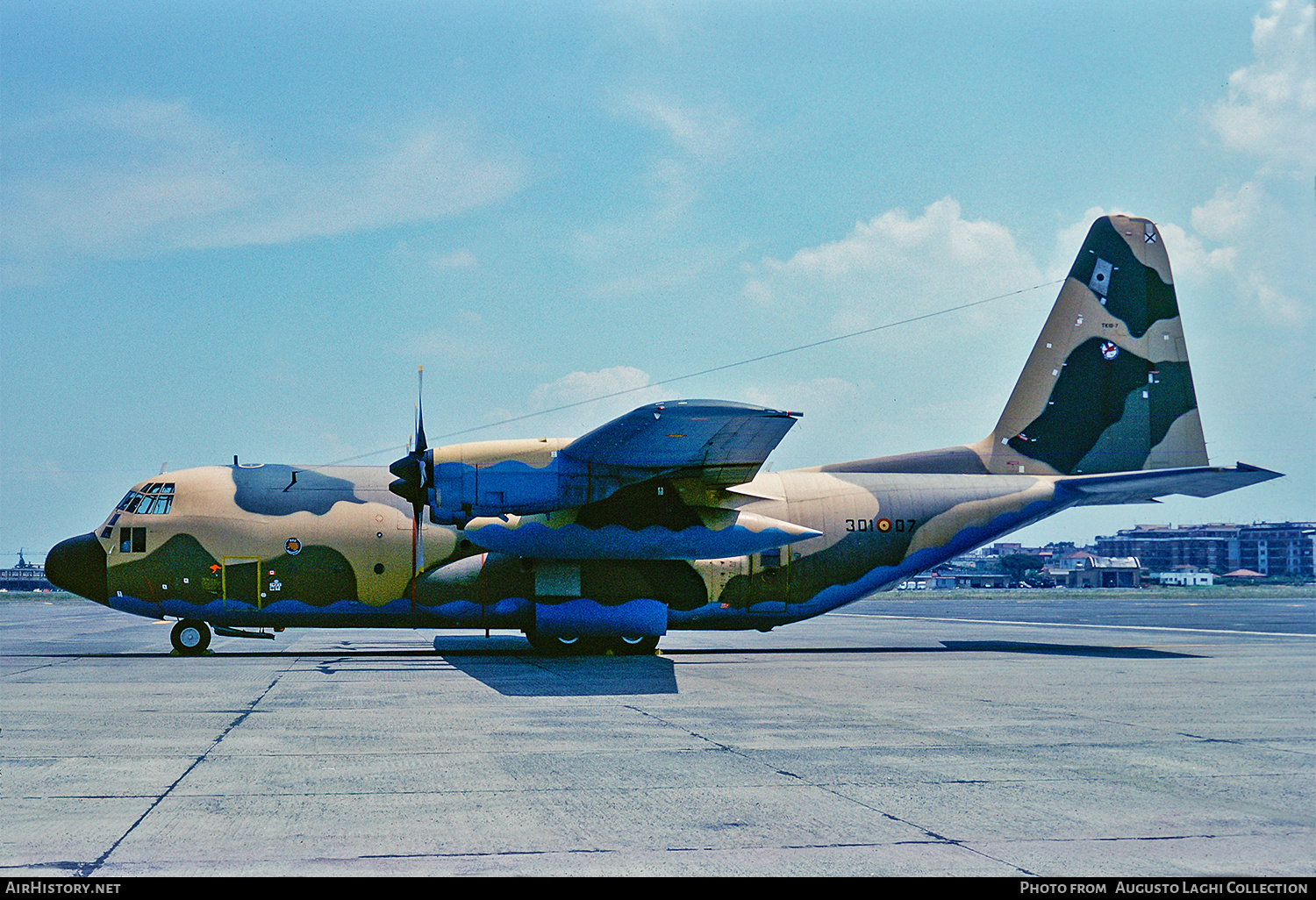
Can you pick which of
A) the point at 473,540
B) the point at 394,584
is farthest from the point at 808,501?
the point at 394,584

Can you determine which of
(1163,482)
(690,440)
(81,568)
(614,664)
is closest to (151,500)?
(81,568)

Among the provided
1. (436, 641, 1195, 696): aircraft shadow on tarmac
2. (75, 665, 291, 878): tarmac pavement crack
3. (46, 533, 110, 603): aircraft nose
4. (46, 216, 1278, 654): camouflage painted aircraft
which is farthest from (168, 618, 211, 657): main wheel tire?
(75, 665, 291, 878): tarmac pavement crack

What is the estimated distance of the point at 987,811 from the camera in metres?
7.38

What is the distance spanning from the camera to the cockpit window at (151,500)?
70.2ft

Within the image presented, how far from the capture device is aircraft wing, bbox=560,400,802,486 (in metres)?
16.1

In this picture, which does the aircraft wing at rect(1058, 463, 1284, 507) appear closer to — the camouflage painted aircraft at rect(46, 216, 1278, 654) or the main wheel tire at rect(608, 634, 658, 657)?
the camouflage painted aircraft at rect(46, 216, 1278, 654)

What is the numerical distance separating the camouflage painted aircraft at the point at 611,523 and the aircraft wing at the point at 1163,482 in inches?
1.8

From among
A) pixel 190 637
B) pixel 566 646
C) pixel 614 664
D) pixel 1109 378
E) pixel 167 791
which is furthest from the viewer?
pixel 1109 378

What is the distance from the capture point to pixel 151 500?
21.5 metres

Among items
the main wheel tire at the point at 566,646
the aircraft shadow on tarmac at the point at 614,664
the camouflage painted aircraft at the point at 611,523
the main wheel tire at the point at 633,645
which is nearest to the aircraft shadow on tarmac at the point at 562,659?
the aircraft shadow on tarmac at the point at 614,664

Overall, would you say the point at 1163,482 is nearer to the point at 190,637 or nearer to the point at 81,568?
the point at 190,637

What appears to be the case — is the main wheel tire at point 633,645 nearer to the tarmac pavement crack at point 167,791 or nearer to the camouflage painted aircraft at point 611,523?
the camouflage painted aircraft at point 611,523

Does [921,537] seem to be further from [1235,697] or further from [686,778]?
[686,778]

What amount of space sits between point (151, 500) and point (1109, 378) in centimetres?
2277
